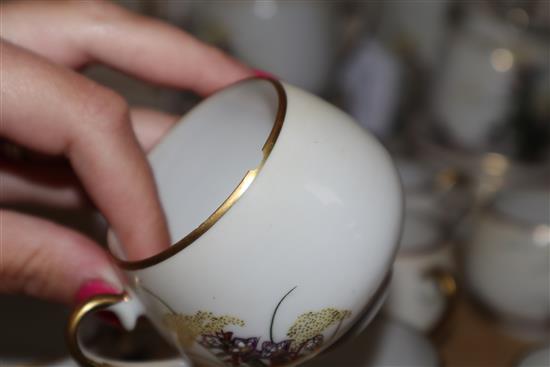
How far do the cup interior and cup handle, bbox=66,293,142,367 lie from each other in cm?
9

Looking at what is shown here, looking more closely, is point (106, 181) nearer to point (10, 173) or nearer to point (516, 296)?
point (10, 173)

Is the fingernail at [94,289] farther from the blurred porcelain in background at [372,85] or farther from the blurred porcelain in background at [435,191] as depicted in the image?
the blurred porcelain in background at [372,85]

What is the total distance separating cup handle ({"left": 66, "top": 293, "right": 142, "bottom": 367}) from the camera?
42 centimetres

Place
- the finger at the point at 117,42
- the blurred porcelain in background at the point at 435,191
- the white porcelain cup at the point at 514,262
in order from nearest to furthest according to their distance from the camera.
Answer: the finger at the point at 117,42, the white porcelain cup at the point at 514,262, the blurred porcelain in background at the point at 435,191

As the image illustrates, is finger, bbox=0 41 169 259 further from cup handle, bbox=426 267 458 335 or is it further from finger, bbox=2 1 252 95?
cup handle, bbox=426 267 458 335

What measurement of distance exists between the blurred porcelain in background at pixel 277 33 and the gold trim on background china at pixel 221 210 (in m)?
0.40

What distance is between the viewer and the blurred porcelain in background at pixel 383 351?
1.73 ft

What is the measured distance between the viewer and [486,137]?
831 mm

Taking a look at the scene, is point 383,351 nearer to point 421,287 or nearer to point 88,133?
point 421,287

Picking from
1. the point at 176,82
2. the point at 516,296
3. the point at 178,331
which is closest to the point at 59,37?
the point at 176,82

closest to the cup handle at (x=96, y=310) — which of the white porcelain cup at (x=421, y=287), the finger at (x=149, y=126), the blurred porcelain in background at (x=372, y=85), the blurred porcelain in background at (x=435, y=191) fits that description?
the finger at (x=149, y=126)

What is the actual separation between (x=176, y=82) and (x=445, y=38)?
0.47 meters

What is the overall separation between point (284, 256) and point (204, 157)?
0.18 metres

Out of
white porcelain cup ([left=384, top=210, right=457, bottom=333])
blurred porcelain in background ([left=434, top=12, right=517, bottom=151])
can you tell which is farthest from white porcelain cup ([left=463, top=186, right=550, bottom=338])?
blurred porcelain in background ([left=434, top=12, right=517, bottom=151])
